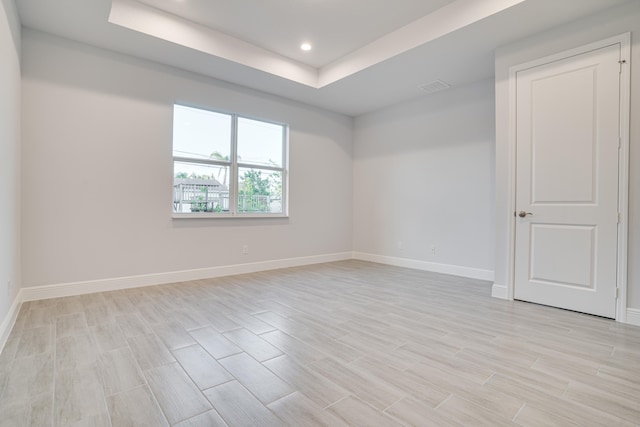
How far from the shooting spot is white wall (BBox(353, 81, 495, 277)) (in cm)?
429

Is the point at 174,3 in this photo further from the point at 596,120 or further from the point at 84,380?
the point at 596,120

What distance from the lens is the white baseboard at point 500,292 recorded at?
130 inches

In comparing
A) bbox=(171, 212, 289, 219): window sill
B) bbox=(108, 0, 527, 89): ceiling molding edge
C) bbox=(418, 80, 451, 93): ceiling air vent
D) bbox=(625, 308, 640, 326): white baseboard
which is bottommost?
bbox=(625, 308, 640, 326): white baseboard

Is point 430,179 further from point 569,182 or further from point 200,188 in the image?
point 200,188

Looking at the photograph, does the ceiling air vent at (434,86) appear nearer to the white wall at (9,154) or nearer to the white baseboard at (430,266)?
the white baseboard at (430,266)

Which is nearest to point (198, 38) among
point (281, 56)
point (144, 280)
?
point (281, 56)

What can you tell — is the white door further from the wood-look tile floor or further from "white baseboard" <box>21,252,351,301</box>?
"white baseboard" <box>21,252,351,301</box>

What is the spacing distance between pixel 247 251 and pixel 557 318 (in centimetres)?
369

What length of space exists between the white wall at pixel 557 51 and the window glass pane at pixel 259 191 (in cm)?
313

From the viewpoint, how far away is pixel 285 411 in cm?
143

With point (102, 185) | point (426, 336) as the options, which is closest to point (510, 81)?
point (426, 336)

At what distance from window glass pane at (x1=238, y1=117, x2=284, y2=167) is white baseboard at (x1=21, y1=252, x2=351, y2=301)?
1.58 m

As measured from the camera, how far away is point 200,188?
4.27 meters

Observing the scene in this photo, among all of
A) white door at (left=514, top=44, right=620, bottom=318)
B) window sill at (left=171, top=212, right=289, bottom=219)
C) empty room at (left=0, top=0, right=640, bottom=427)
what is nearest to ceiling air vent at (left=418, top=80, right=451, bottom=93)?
empty room at (left=0, top=0, right=640, bottom=427)
